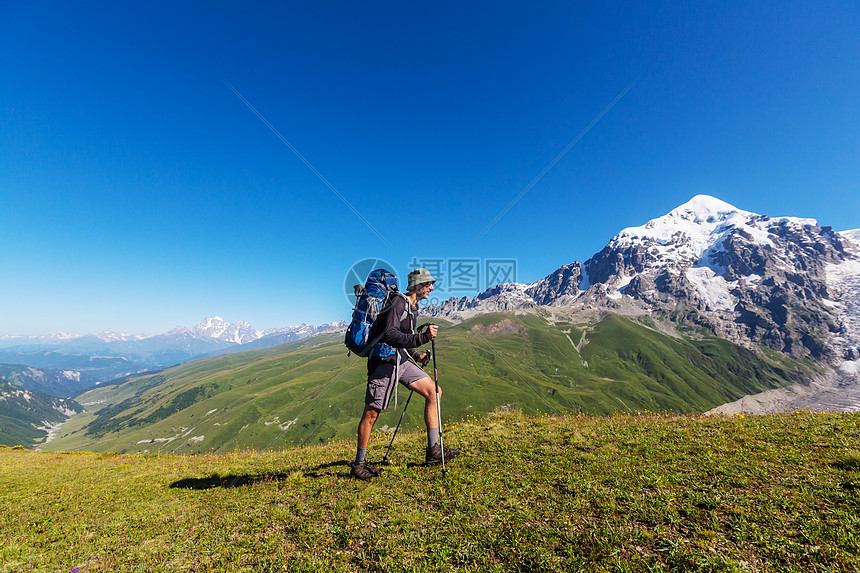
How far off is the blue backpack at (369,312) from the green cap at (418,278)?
1.64 feet

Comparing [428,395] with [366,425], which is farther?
[428,395]

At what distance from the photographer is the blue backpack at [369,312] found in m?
8.83

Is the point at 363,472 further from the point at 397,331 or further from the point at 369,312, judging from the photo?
the point at 369,312

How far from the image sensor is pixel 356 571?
4.81 meters

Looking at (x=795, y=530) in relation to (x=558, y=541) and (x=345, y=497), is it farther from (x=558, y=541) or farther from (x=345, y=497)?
(x=345, y=497)

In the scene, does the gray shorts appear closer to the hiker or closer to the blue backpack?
the hiker

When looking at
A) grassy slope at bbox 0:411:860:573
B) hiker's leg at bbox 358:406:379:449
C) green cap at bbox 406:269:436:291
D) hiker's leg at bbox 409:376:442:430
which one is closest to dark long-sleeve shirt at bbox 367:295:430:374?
green cap at bbox 406:269:436:291

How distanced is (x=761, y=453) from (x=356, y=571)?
30.8 ft

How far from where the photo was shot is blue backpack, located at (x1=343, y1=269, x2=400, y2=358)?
29.0ft

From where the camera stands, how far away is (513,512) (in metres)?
6.05

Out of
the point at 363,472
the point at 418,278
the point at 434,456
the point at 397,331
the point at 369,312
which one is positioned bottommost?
the point at 363,472

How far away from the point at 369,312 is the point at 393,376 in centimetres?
187

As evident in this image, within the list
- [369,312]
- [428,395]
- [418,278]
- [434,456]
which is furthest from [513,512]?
[418,278]

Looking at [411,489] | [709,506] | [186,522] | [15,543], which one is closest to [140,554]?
[186,522]
